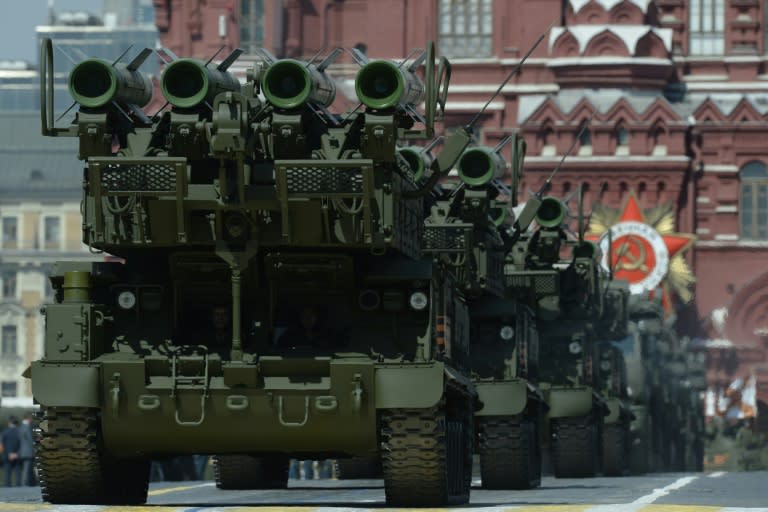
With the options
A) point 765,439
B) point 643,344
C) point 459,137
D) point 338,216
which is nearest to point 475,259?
point 459,137

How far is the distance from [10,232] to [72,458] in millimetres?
116335

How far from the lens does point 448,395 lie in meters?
24.9

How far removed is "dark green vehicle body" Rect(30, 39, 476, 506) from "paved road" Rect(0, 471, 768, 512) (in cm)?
69

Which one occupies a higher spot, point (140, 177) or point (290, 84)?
point (290, 84)

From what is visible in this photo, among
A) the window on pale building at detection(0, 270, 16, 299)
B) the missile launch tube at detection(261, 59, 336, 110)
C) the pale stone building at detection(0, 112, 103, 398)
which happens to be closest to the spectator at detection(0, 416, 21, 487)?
the missile launch tube at detection(261, 59, 336, 110)

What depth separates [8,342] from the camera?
5458 inches

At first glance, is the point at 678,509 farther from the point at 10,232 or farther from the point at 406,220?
the point at 10,232

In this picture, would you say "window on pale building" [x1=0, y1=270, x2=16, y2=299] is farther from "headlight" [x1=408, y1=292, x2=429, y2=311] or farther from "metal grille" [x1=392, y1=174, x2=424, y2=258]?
"headlight" [x1=408, y1=292, x2=429, y2=311]

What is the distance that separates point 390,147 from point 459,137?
2.49 m

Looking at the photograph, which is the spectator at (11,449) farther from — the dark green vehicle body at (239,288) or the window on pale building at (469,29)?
the window on pale building at (469,29)

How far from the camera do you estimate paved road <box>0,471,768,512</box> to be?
2266 centimetres

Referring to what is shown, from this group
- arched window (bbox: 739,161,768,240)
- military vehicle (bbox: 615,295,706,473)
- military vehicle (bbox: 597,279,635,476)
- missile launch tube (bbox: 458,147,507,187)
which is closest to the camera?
missile launch tube (bbox: 458,147,507,187)

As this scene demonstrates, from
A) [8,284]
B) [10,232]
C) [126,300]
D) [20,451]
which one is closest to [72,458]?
[126,300]

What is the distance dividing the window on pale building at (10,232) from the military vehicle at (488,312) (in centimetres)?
10517
